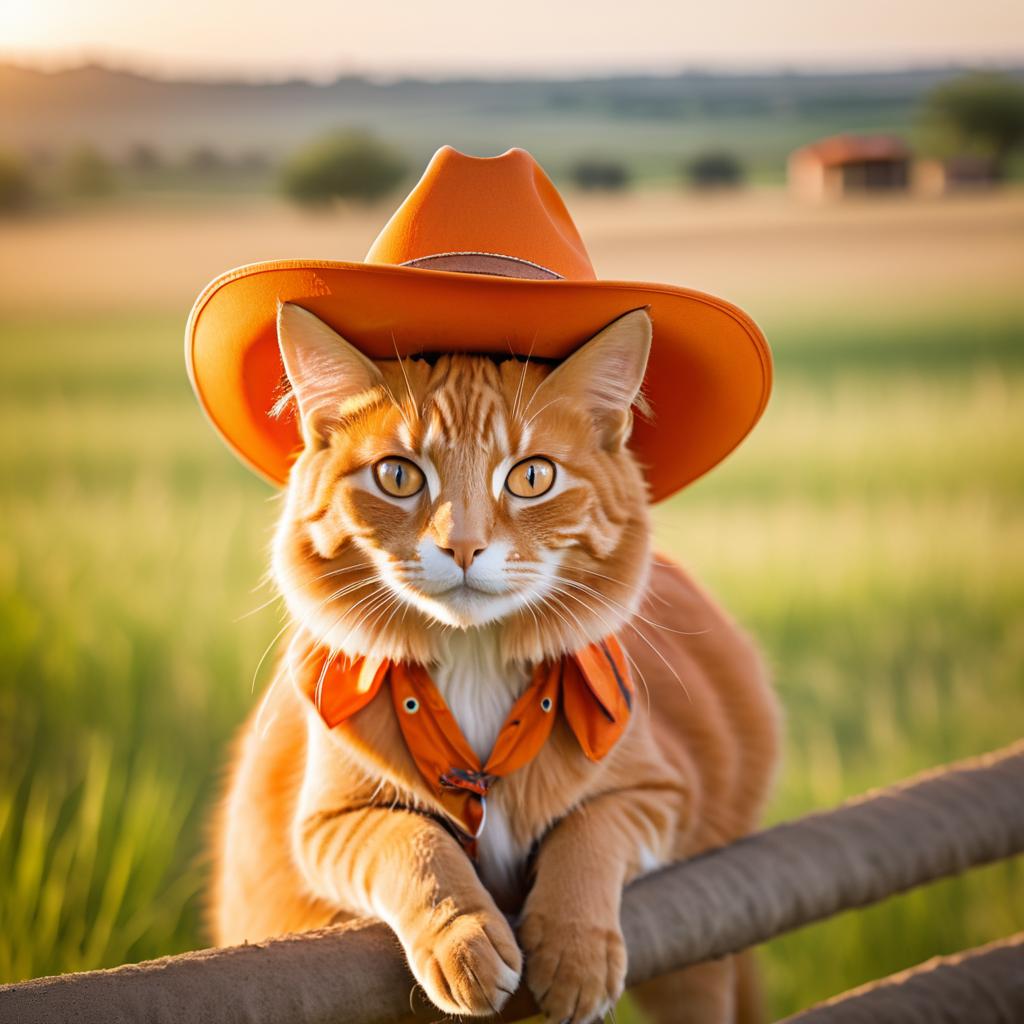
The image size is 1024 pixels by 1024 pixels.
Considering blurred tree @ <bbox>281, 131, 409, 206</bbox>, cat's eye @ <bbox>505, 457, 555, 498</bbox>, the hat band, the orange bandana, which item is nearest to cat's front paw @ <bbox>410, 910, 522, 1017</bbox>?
the orange bandana

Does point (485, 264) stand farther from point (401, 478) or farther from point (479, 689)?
point (479, 689)

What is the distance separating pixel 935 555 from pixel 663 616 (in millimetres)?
1788

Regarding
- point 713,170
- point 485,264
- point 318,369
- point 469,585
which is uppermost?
point 713,170

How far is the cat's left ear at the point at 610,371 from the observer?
4.40 ft

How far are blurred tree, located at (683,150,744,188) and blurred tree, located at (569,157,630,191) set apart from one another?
0.71 ft

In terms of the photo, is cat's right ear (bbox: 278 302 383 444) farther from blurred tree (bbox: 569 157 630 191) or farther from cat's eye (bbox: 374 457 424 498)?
blurred tree (bbox: 569 157 630 191)

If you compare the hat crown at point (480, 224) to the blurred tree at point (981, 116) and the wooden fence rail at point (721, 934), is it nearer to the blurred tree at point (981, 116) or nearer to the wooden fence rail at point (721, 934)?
the wooden fence rail at point (721, 934)

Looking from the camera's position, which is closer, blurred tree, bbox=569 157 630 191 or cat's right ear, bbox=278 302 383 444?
cat's right ear, bbox=278 302 383 444

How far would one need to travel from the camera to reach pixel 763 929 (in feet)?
4.96

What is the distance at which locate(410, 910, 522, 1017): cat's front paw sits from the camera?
119cm

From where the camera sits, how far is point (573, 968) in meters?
1.25

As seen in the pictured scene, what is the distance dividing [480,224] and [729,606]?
208cm

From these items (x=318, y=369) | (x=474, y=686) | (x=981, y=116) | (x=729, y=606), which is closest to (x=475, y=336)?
Answer: (x=318, y=369)

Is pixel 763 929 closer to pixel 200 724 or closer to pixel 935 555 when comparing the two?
pixel 200 724
